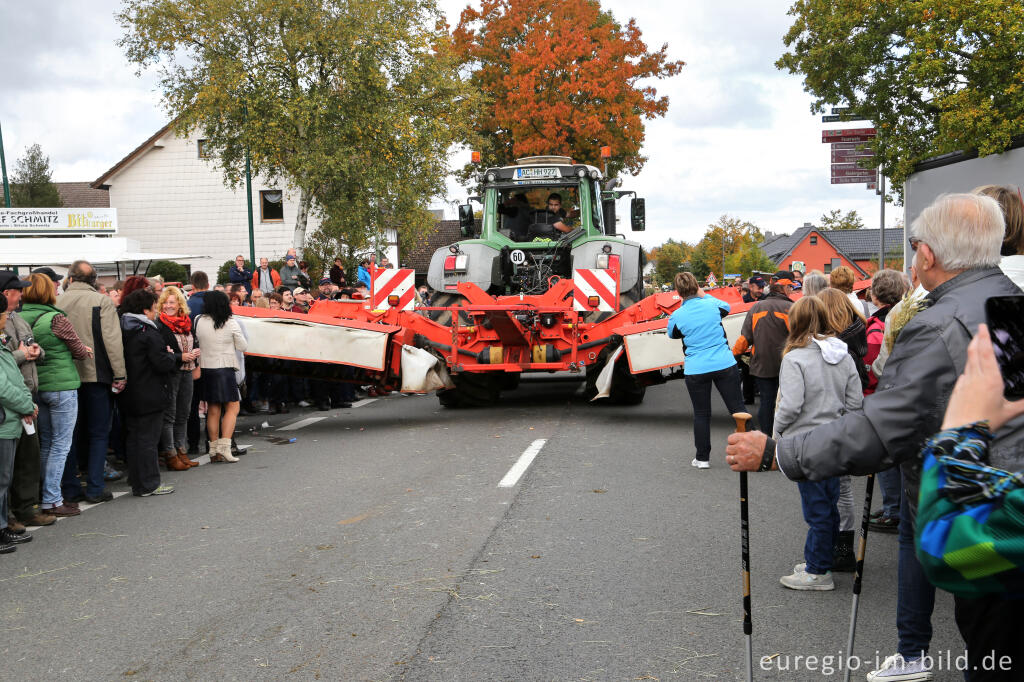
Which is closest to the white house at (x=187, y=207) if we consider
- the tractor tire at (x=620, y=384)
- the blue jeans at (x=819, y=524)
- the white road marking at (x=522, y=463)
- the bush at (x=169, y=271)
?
the bush at (x=169, y=271)

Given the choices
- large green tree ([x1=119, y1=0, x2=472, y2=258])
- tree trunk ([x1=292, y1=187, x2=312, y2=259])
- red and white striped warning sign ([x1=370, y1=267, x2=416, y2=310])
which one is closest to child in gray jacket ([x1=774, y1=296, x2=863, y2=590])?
red and white striped warning sign ([x1=370, y1=267, x2=416, y2=310])

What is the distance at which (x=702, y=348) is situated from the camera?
8195mm

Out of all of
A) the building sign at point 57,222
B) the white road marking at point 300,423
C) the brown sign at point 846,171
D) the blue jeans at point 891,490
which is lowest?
the white road marking at point 300,423

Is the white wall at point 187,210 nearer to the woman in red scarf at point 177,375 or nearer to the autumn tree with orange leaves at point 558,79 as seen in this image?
the autumn tree with orange leaves at point 558,79

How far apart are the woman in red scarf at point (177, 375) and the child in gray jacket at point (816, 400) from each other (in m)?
5.68

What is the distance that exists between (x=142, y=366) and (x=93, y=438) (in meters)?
0.69

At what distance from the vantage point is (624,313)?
35.3ft

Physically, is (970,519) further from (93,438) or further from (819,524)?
(93,438)

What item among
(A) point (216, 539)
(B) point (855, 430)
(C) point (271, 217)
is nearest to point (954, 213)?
(B) point (855, 430)

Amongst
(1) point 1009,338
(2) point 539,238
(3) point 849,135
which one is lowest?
(1) point 1009,338

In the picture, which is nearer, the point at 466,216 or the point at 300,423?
the point at 300,423

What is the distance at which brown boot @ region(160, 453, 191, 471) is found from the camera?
340 inches

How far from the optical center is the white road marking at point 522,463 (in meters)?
7.36

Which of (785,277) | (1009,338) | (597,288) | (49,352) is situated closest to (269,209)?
(785,277)
